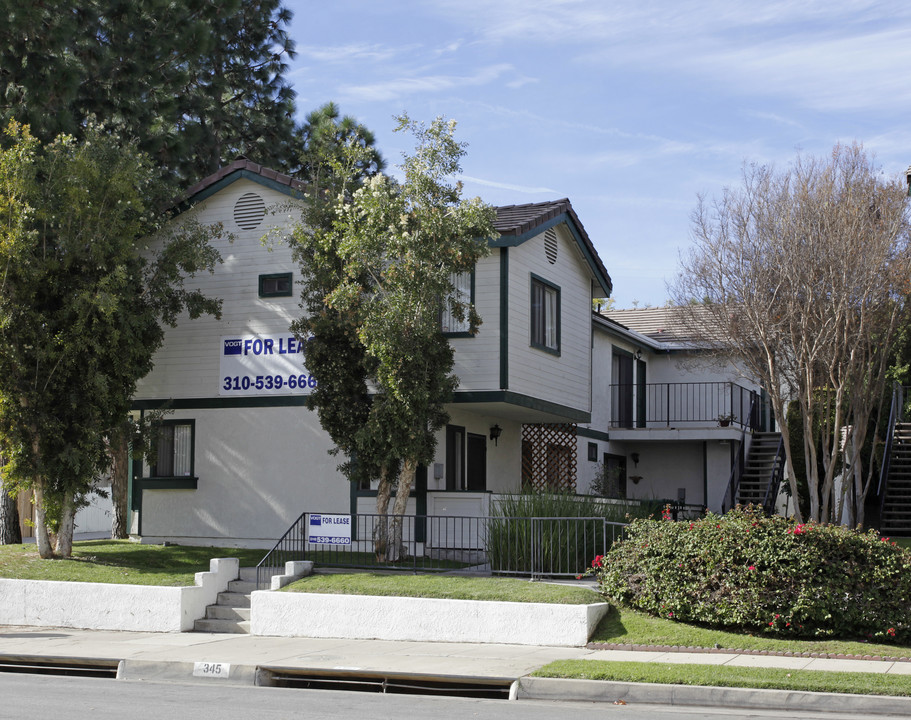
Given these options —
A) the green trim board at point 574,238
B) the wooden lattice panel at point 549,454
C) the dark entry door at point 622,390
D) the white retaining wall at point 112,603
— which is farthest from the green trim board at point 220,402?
the dark entry door at point 622,390

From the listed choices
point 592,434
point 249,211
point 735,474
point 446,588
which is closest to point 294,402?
point 249,211

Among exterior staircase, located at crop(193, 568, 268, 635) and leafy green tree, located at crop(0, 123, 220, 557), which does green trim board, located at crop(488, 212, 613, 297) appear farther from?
exterior staircase, located at crop(193, 568, 268, 635)

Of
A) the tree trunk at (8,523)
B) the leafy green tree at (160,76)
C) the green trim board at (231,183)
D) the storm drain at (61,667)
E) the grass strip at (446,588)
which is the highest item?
the leafy green tree at (160,76)

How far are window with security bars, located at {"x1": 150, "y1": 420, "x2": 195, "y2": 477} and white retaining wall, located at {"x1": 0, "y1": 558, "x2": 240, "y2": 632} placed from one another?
5.38 meters

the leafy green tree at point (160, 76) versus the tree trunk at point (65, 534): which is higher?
the leafy green tree at point (160, 76)

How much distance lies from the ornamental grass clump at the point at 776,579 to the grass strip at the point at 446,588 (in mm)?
969

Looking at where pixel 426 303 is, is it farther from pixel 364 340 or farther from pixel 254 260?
pixel 254 260

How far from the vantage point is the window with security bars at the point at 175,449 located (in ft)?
71.1

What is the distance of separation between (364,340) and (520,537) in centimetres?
389

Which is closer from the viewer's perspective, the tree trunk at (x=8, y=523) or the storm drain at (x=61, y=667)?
the storm drain at (x=61, y=667)

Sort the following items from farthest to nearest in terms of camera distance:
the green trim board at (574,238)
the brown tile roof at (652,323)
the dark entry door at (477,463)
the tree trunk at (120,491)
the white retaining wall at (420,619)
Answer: the brown tile roof at (652,323)
the tree trunk at (120,491)
the dark entry door at (477,463)
the green trim board at (574,238)
the white retaining wall at (420,619)

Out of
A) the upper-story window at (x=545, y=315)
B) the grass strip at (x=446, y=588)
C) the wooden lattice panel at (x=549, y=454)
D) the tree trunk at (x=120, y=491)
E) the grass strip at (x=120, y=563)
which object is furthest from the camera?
the wooden lattice panel at (x=549, y=454)

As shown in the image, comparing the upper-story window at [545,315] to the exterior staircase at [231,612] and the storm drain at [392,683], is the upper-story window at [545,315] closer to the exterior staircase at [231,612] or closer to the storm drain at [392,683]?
the exterior staircase at [231,612]

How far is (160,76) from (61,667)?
1763cm
